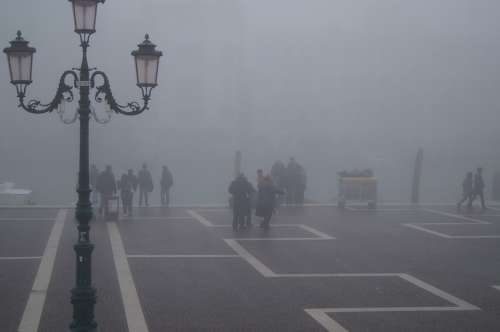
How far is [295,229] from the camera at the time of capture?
18859 millimetres

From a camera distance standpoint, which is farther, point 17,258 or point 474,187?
point 474,187

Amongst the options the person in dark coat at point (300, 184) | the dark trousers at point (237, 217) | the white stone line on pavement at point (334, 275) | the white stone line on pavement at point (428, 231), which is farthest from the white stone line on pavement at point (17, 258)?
the person in dark coat at point (300, 184)

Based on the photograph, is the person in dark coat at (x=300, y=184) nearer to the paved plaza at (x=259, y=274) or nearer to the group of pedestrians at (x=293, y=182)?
the group of pedestrians at (x=293, y=182)

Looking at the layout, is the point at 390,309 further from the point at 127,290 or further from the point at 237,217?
the point at 237,217

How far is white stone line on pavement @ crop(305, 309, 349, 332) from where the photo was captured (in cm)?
959

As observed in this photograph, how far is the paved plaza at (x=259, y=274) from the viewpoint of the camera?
9.92 meters

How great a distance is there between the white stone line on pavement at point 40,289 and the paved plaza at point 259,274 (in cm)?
2

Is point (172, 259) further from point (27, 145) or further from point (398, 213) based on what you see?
point (27, 145)

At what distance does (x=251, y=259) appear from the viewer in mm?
14422

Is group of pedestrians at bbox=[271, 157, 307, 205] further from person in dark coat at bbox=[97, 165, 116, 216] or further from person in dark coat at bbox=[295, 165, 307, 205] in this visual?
person in dark coat at bbox=[97, 165, 116, 216]

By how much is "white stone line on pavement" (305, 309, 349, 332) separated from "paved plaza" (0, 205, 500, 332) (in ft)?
0.05

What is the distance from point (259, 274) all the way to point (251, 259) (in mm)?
1470

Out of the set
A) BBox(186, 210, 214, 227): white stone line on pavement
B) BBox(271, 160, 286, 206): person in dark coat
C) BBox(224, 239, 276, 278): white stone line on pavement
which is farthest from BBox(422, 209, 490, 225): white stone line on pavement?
BBox(224, 239, 276, 278): white stone line on pavement

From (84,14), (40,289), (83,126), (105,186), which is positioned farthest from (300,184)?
(84,14)
